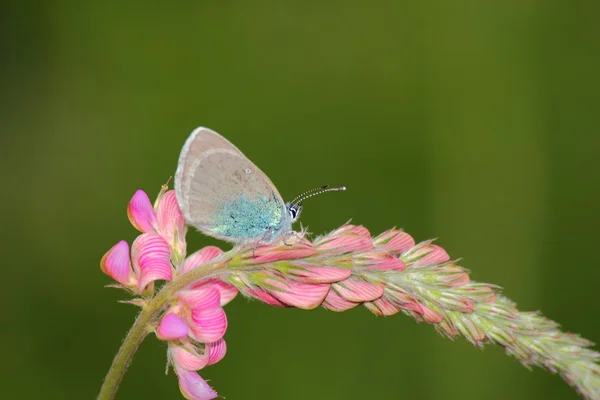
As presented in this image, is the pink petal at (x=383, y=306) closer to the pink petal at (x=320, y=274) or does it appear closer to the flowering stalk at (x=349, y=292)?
the flowering stalk at (x=349, y=292)

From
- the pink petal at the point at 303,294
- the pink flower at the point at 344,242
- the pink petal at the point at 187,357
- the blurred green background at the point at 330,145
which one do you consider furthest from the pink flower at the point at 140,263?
the blurred green background at the point at 330,145

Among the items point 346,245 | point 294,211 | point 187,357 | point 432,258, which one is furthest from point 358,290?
point 294,211

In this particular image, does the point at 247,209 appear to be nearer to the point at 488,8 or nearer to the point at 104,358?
the point at 104,358

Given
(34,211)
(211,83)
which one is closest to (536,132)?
(211,83)

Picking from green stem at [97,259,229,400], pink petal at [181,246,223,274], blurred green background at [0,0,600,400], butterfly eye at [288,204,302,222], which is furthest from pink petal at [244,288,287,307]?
blurred green background at [0,0,600,400]

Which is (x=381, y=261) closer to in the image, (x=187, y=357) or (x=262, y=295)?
(x=262, y=295)

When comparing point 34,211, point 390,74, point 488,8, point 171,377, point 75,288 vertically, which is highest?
point 488,8
